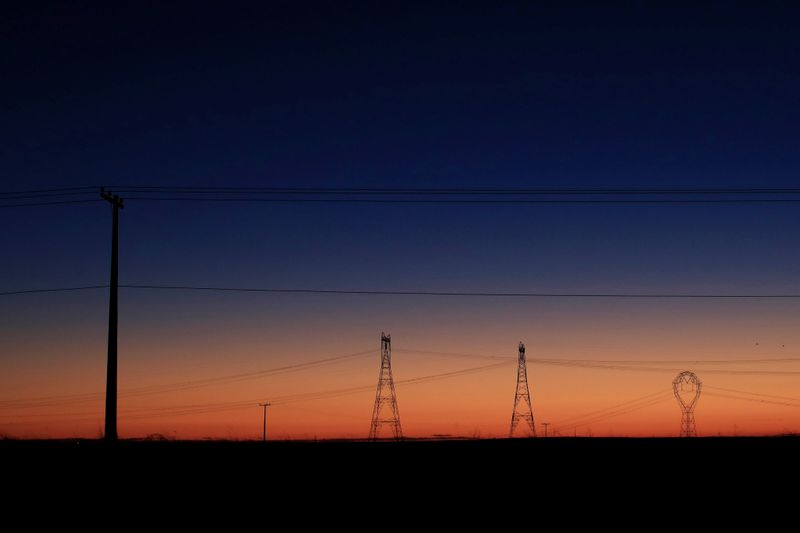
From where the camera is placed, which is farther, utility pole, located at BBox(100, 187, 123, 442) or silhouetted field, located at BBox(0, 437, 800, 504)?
utility pole, located at BBox(100, 187, 123, 442)

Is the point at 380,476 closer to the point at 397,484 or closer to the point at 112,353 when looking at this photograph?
the point at 397,484

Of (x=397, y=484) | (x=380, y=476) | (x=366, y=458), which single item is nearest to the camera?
(x=397, y=484)

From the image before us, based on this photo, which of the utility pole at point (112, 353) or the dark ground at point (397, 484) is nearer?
the dark ground at point (397, 484)

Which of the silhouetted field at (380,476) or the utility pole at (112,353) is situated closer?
the silhouetted field at (380,476)

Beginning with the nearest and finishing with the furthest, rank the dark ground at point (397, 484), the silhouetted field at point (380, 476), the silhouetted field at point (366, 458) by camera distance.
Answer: the dark ground at point (397, 484) < the silhouetted field at point (380, 476) < the silhouetted field at point (366, 458)

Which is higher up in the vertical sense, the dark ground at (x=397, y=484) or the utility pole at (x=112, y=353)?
the utility pole at (x=112, y=353)

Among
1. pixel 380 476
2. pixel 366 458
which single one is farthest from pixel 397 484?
pixel 366 458

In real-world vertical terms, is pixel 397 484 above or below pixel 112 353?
below

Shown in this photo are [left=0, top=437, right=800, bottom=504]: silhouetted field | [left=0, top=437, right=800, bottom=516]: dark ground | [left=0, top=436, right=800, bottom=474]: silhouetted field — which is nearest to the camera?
[left=0, top=437, right=800, bottom=516]: dark ground

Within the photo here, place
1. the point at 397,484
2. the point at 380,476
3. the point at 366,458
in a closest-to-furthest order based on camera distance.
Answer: the point at 397,484, the point at 380,476, the point at 366,458

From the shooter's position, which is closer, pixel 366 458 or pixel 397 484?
pixel 397 484

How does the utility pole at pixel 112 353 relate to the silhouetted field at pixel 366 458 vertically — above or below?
above

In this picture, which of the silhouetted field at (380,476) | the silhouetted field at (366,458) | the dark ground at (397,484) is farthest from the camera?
the silhouetted field at (366,458)

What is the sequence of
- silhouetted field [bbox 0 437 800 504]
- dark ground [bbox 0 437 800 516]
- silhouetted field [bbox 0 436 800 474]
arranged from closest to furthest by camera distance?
dark ground [bbox 0 437 800 516] → silhouetted field [bbox 0 437 800 504] → silhouetted field [bbox 0 436 800 474]
